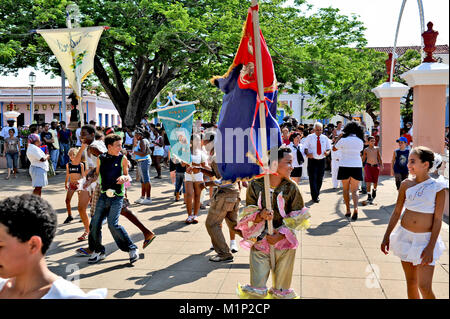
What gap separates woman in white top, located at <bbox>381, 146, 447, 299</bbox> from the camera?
3713 millimetres

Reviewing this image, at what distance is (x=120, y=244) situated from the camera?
5.95 m

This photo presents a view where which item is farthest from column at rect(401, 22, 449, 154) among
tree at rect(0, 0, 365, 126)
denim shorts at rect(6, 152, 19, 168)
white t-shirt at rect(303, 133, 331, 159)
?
denim shorts at rect(6, 152, 19, 168)

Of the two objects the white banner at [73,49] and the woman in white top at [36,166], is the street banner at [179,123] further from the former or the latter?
the woman in white top at [36,166]

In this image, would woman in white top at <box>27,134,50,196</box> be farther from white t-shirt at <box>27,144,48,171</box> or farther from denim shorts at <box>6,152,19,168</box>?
denim shorts at <box>6,152,19,168</box>

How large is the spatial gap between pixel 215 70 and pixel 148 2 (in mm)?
4193

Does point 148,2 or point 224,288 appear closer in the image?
point 224,288

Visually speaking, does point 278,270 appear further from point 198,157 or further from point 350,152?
point 350,152

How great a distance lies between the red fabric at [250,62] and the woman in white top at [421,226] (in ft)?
4.84

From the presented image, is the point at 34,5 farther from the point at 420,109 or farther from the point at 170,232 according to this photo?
the point at 420,109

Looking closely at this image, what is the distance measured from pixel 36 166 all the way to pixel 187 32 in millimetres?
8041

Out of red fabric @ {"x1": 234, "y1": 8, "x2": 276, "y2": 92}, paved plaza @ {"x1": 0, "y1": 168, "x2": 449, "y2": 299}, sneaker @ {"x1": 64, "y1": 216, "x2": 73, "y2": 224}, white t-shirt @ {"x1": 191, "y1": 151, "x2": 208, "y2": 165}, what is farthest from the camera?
sneaker @ {"x1": 64, "y1": 216, "x2": 73, "y2": 224}

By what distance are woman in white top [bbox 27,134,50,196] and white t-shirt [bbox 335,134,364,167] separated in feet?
20.4

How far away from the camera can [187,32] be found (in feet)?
50.3
